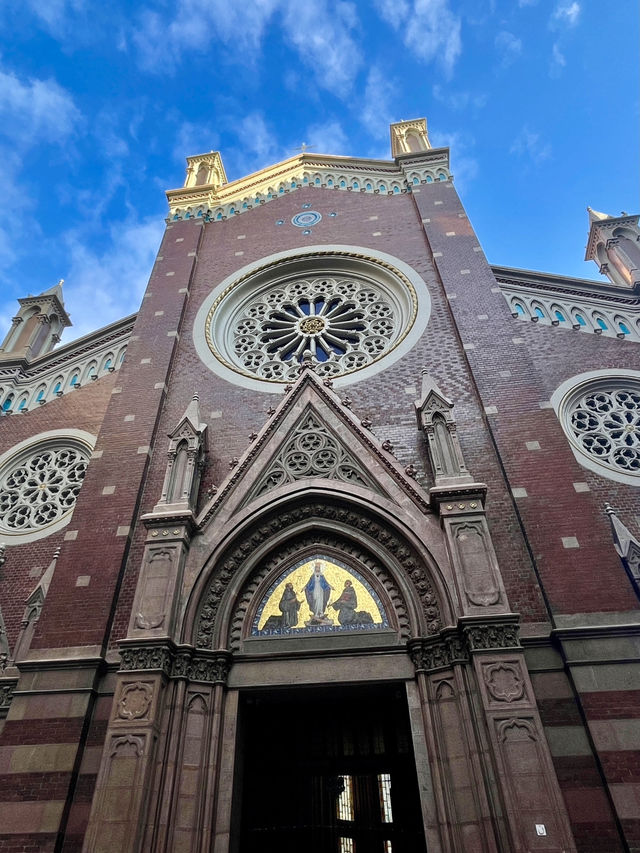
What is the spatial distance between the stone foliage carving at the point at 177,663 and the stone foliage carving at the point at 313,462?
10.3 ft

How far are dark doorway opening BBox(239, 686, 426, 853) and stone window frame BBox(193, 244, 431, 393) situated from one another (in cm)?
688

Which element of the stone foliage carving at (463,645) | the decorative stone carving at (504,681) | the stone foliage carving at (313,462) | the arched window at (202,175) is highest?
the arched window at (202,175)

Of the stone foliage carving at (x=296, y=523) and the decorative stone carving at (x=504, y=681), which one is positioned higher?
the stone foliage carving at (x=296, y=523)

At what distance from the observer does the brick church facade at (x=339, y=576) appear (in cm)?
807

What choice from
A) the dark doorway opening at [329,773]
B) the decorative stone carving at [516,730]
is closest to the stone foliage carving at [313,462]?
the dark doorway opening at [329,773]

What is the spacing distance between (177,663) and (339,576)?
3.09 meters

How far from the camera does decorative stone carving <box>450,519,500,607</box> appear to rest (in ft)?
29.3

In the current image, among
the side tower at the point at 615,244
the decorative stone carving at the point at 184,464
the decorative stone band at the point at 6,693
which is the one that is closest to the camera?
the decorative stone band at the point at 6,693

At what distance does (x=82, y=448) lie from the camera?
15.2 meters

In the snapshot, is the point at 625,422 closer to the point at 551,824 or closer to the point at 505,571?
the point at 505,571

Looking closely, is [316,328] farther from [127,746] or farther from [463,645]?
[127,746]

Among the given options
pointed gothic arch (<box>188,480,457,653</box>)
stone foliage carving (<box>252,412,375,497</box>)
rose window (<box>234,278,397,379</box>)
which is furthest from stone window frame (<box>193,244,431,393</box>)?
pointed gothic arch (<box>188,480,457,653</box>)

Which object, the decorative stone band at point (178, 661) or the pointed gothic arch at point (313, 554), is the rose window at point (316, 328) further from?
the decorative stone band at point (178, 661)

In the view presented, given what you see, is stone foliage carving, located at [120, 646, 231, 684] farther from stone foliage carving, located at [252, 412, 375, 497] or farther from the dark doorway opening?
stone foliage carving, located at [252, 412, 375, 497]
